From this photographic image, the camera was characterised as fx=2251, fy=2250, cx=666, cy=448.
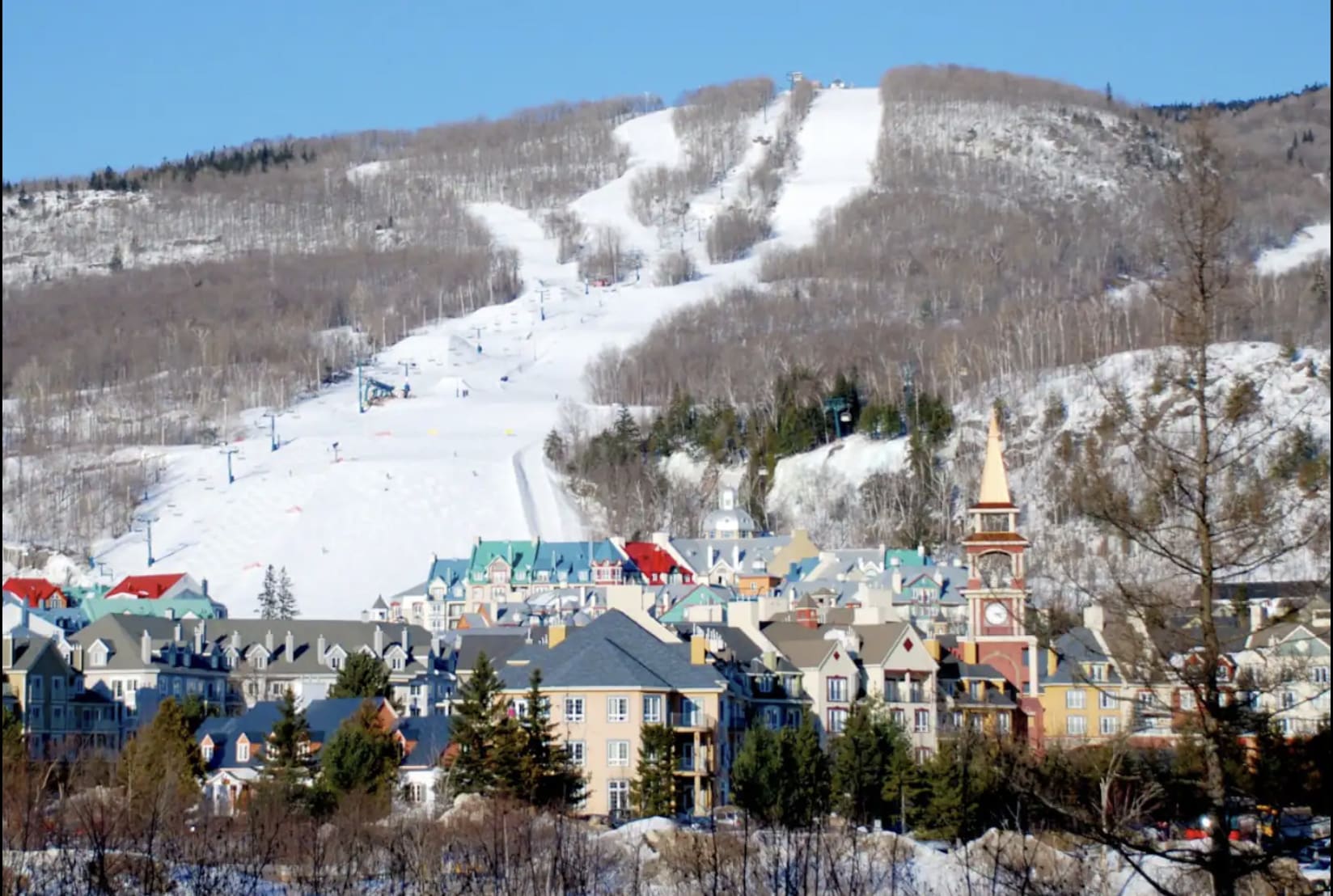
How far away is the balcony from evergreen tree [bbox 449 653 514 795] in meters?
5.00

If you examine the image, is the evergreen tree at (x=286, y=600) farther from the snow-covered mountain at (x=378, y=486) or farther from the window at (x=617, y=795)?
the window at (x=617, y=795)

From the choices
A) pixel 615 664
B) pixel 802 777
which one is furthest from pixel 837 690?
pixel 802 777

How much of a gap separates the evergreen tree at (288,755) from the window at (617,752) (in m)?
6.55

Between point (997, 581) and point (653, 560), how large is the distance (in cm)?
3154

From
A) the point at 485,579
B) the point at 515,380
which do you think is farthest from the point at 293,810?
the point at 515,380

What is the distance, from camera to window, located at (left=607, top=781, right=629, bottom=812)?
49.1 meters

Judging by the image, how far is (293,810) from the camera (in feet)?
145

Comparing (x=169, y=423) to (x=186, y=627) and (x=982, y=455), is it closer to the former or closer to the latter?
(x=982, y=455)

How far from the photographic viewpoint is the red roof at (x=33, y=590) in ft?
332

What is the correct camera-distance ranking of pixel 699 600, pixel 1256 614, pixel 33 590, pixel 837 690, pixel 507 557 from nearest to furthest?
pixel 1256 614, pixel 837 690, pixel 699 600, pixel 33 590, pixel 507 557

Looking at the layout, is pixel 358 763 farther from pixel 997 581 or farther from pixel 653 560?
pixel 653 560

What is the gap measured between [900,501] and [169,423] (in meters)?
62.1

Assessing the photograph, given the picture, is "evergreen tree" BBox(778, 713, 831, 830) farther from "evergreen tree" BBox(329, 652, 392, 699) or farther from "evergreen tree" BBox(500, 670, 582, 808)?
"evergreen tree" BBox(329, 652, 392, 699)

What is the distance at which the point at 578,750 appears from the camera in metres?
50.1
